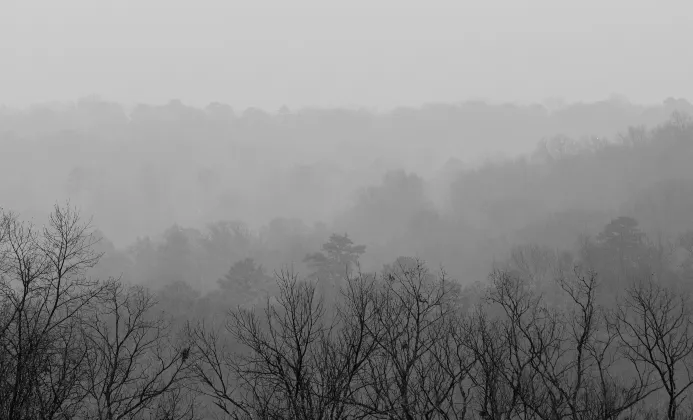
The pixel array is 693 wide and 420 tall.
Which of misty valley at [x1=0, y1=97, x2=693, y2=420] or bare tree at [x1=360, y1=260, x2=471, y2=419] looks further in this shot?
misty valley at [x1=0, y1=97, x2=693, y2=420]

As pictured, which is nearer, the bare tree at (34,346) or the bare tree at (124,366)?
the bare tree at (34,346)

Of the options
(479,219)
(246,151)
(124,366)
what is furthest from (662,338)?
(246,151)

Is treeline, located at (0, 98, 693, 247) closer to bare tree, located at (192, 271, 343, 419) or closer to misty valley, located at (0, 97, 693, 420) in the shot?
misty valley, located at (0, 97, 693, 420)

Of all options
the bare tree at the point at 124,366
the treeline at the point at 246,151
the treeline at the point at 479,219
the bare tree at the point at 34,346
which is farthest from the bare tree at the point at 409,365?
the treeline at the point at 246,151

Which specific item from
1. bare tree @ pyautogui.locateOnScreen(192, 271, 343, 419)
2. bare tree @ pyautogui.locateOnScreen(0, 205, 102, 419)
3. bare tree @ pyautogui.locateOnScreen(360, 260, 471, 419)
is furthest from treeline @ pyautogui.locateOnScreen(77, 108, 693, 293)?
bare tree @ pyautogui.locateOnScreen(192, 271, 343, 419)

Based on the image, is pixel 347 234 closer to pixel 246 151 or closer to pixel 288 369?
pixel 288 369

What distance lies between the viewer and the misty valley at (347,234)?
1864 centimetres

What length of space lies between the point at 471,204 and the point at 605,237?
34.1 meters

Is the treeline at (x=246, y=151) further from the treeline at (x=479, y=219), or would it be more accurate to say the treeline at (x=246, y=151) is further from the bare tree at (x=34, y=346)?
the bare tree at (x=34, y=346)

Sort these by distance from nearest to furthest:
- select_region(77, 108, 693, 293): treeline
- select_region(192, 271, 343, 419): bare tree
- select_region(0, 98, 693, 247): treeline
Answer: select_region(192, 271, 343, 419): bare tree < select_region(77, 108, 693, 293): treeline < select_region(0, 98, 693, 247): treeline

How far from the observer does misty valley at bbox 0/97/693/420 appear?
61.2 ft

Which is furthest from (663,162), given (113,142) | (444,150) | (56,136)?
(56,136)

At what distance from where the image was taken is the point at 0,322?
13898 millimetres

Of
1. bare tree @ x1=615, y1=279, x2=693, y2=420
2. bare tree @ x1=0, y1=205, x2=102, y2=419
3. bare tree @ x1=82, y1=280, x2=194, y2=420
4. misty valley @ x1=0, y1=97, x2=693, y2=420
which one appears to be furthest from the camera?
misty valley @ x1=0, y1=97, x2=693, y2=420
